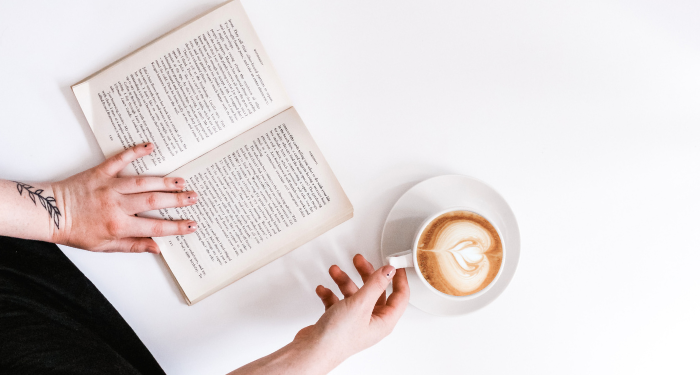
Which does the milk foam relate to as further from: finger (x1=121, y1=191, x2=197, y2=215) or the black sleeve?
the black sleeve

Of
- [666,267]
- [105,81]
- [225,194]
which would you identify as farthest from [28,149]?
[666,267]

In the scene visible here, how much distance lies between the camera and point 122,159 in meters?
0.74

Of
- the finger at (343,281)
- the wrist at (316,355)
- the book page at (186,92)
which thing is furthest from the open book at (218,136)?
the wrist at (316,355)

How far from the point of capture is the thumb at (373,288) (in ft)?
2.08

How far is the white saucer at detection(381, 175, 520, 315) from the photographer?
74 centimetres

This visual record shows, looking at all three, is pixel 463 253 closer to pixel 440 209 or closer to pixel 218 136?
pixel 440 209

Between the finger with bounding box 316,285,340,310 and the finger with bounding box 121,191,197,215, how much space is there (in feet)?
0.95

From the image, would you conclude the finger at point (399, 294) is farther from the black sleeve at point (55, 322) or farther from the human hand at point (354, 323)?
the black sleeve at point (55, 322)

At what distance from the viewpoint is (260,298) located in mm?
788

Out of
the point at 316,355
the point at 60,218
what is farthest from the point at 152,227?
the point at 316,355

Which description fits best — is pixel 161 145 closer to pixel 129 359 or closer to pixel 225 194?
pixel 225 194

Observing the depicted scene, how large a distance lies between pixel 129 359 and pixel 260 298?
266 millimetres

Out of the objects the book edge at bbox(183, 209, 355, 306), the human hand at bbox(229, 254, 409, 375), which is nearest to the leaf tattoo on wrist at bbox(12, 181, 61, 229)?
the book edge at bbox(183, 209, 355, 306)

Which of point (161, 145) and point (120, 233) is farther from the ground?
point (161, 145)
